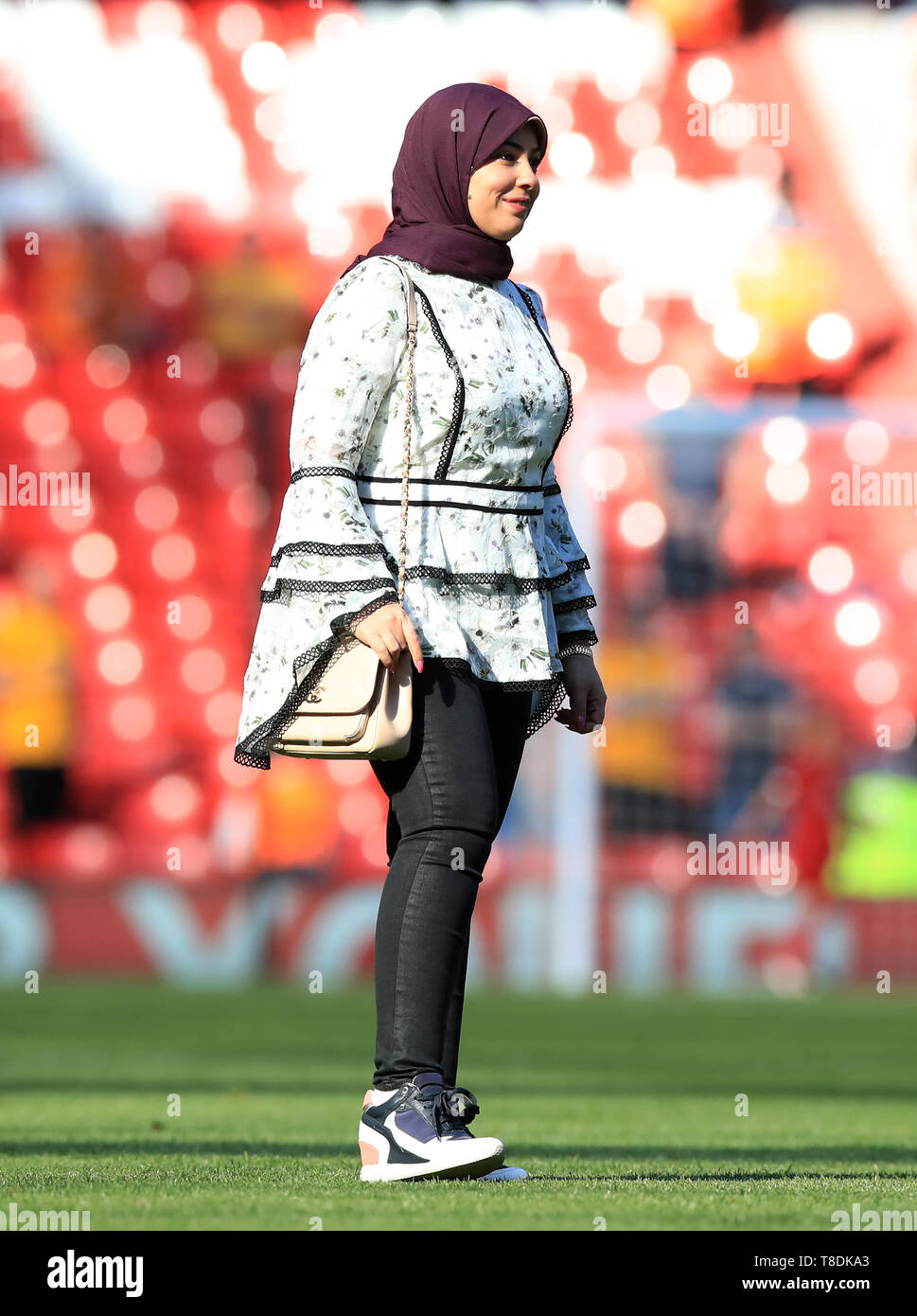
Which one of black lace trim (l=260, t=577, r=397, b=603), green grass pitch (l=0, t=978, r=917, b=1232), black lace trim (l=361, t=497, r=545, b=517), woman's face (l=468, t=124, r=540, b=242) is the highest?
woman's face (l=468, t=124, r=540, b=242)

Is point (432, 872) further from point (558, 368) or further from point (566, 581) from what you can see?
point (558, 368)

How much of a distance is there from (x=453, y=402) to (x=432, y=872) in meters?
0.66

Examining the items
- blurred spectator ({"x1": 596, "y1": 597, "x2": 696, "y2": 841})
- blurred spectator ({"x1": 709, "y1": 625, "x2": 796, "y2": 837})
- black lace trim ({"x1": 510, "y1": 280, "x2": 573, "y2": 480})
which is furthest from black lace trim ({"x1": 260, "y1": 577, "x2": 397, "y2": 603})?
blurred spectator ({"x1": 709, "y1": 625, "x2": 796, "y2": 837})

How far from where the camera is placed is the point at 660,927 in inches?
481

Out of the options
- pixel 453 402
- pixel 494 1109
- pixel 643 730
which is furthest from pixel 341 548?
pixel 643 730

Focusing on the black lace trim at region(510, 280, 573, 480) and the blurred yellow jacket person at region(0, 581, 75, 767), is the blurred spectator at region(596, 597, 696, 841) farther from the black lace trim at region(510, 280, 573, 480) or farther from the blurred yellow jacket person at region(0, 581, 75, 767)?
the black lace trim at region(510, 280, 573, 480)

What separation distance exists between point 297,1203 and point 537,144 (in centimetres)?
157

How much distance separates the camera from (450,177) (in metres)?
3.43

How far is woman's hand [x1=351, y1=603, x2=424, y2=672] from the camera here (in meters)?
3.16

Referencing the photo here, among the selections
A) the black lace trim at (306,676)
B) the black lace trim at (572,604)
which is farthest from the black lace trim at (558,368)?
the black lace trim at (306,676)

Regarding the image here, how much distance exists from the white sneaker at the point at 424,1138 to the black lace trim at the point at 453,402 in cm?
86

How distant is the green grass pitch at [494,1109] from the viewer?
9.78 ft

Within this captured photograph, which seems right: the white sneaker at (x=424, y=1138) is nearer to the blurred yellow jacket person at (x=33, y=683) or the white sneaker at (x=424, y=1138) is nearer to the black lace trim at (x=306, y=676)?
the black lace trim at (x=306, y=676)

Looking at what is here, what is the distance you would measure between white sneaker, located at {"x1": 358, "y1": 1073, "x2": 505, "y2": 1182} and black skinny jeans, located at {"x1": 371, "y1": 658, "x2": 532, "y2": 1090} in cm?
4
